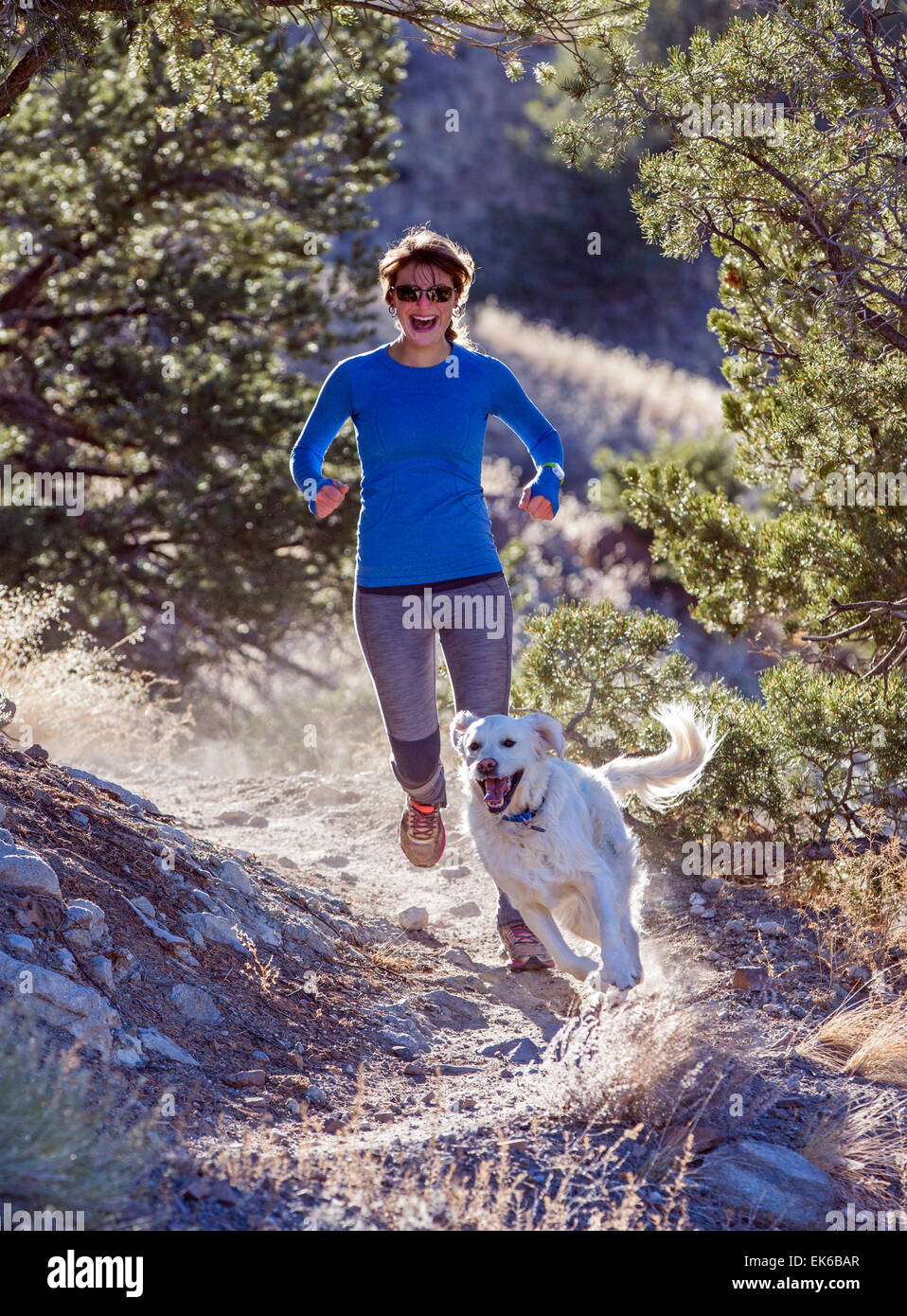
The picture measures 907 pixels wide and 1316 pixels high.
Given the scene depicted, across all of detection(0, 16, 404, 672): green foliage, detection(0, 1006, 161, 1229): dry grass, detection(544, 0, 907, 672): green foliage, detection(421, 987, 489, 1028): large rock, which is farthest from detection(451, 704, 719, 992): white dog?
detection(0, 16, 404, 672): green foliage

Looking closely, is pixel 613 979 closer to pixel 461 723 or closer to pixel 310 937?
pixel 461 723

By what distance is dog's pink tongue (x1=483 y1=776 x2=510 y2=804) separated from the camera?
441 centimetres

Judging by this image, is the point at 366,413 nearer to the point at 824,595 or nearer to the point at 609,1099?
the point at 609,1099

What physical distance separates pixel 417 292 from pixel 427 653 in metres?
1.36

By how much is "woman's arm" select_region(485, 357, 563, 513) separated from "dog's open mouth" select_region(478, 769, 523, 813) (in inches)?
41.2

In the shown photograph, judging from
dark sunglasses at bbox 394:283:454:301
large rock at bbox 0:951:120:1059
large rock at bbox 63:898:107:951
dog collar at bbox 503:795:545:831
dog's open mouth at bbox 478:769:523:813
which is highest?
dark sunglasses at bbox 394:283:454:301

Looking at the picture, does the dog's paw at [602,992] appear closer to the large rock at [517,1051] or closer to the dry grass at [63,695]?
the large rock at [517,1051]

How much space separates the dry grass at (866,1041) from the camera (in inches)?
167

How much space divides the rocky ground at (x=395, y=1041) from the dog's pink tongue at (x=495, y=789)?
2.60ft

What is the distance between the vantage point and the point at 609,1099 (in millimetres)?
3506

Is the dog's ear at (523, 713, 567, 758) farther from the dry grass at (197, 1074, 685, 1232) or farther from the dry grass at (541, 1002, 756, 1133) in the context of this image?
the dry grass at (197, 1074, 685, 1232)

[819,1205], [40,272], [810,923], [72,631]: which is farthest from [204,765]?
[819,1205]

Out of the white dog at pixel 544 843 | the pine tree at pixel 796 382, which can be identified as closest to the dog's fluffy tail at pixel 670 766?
the white dog at pixel 544 843

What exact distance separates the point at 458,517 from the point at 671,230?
201 cm
